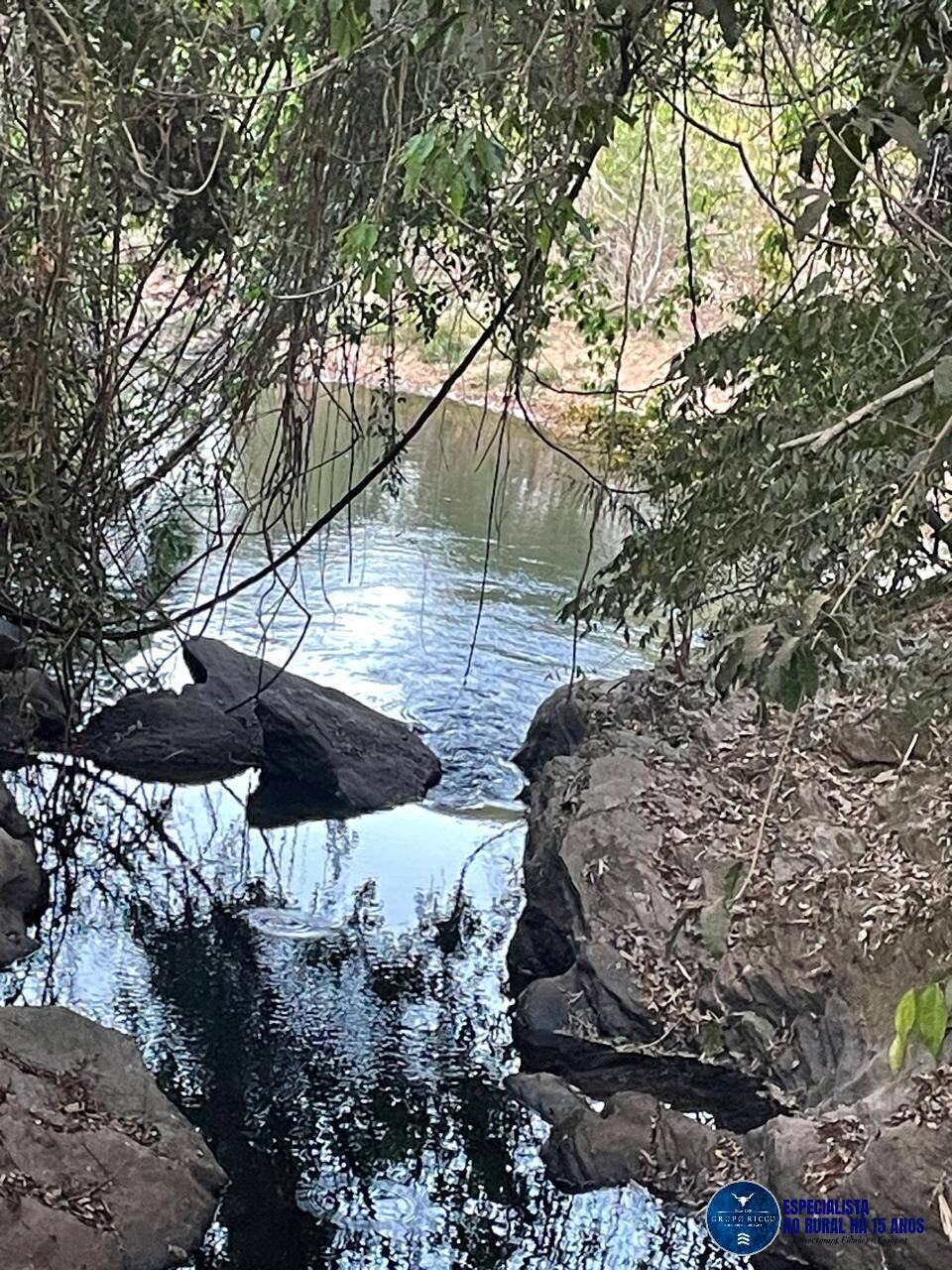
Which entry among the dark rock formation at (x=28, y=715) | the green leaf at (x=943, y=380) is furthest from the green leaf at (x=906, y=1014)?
the dark rock formation at (x=28, y=715)

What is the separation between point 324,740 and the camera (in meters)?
5.68

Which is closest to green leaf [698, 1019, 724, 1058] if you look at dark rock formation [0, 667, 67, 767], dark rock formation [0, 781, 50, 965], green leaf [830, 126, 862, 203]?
green leaf [830, 126, 862, 203]

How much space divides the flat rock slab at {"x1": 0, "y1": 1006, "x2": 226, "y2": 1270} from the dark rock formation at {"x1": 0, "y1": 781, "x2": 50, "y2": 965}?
3.10 feet

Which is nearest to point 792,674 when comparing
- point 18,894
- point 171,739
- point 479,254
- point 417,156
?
point 417,156

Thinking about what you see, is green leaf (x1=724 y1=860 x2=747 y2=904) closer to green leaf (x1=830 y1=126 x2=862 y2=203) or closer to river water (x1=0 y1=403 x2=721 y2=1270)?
green leaf (x1=830 y1=126 x2=862 y2=203)

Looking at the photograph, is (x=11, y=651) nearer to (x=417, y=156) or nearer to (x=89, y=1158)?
(x=89, y=1158)

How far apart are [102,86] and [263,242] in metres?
0.74

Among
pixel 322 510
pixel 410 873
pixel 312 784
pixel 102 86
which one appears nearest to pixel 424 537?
pixel 322 510

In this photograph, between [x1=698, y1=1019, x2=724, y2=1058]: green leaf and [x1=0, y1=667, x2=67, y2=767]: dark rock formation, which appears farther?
[x1=0, y1=667, x2=67, y2=767]: dark rock formation

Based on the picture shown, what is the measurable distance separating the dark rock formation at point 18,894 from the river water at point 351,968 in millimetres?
68

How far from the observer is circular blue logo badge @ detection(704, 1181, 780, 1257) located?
308 cm

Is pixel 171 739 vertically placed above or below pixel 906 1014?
below

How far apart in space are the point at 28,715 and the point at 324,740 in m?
1.10

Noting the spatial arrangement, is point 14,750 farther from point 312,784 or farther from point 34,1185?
point 34,1185
